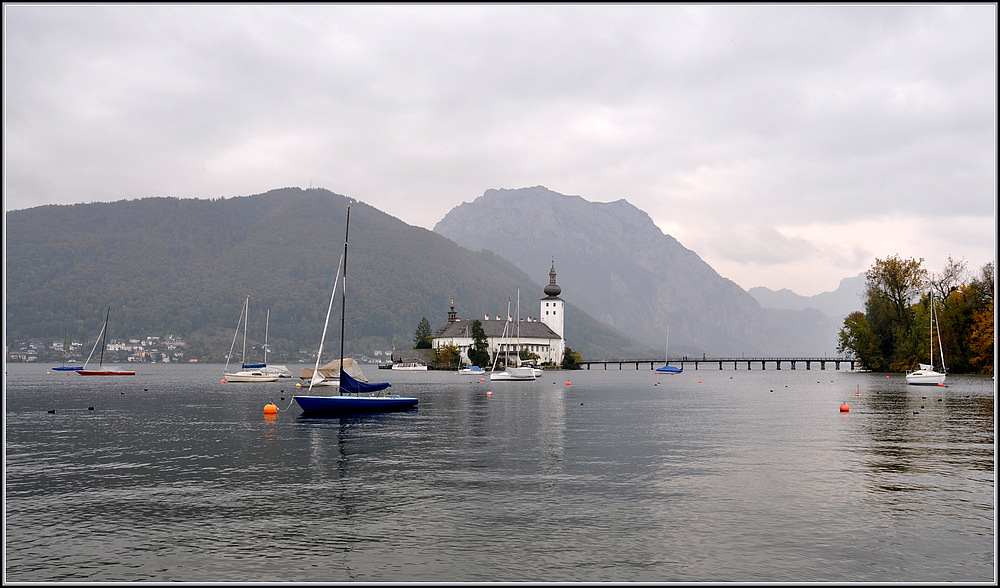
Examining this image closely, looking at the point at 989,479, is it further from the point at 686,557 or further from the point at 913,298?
the point at 913,298

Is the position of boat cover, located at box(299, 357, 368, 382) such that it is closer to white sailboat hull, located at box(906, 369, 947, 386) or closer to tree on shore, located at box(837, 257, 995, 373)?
white sailboat hull, located at box(906, 369, 947, 386)

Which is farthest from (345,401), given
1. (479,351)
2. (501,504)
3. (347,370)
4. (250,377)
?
(479,351)

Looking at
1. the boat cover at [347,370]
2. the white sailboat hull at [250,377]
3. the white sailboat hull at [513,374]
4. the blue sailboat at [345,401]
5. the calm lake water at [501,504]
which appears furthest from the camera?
the white sailboat hull at [250,377]

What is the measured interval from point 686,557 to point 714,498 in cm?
729

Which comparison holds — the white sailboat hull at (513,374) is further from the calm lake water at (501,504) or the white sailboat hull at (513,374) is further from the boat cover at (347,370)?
the calm lake water at (501,504)

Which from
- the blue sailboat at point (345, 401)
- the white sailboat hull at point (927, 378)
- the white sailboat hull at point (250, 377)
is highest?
the blue sailboat at point (345, 401)

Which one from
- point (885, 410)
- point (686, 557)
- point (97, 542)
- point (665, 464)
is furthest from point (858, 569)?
point (885, 410)

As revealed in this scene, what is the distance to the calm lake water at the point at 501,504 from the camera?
17.3 metres

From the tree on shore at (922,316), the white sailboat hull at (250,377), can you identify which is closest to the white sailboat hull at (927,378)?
the tree on shore at (922,316)

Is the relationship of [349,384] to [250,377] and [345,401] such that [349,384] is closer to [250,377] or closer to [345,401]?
[345,401]

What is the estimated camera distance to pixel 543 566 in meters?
17.1

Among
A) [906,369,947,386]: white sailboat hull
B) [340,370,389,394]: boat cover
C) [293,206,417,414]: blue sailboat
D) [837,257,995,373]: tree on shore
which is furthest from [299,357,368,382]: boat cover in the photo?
[837,257,995,373]: tree on shore

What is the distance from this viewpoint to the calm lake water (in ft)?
56.6

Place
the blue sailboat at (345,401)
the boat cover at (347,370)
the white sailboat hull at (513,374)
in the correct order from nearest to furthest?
the blue sailboat at (345,401) → the boat cover at (347,370) → the white sailboat hull at (513,374)
